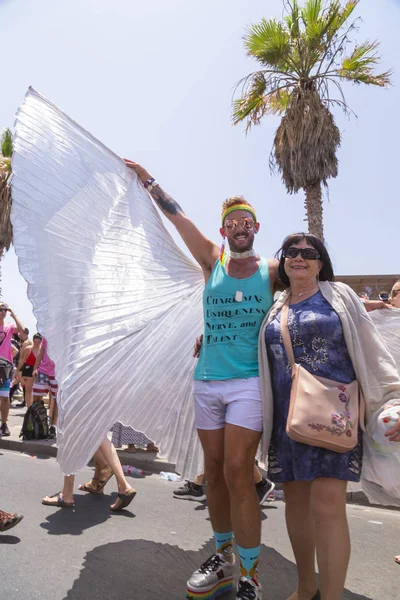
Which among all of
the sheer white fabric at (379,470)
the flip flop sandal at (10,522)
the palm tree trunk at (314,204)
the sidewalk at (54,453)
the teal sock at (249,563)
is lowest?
the sidewalk at (54,453)

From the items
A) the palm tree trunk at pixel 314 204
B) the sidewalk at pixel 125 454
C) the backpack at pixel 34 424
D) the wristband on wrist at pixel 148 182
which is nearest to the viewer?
the wristband on wrist at pixel 148 182

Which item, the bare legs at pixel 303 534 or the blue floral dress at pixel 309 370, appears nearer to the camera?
the blue floral dress at pixel 309 370

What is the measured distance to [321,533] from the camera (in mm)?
2301

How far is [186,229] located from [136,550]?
213 cm

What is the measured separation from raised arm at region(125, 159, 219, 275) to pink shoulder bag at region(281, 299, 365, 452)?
3.09 ft

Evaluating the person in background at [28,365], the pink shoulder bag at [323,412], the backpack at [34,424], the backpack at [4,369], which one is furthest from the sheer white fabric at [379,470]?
the person in background at [28,365]

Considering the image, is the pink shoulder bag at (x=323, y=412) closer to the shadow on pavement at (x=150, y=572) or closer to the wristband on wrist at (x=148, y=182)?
the shadow on pavement at (x=150, y=572)

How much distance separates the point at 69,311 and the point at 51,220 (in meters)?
0.56

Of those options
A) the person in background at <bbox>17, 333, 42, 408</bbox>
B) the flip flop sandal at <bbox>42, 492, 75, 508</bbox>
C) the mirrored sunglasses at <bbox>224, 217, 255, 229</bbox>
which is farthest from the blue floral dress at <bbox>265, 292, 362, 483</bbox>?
the person in background at <bbox>17, 333, 42, 408</bbox>

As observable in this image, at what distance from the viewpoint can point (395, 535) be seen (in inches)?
164

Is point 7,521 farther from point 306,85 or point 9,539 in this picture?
point 306,85

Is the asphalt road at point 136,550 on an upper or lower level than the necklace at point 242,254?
lower

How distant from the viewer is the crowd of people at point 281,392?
7.77 ft

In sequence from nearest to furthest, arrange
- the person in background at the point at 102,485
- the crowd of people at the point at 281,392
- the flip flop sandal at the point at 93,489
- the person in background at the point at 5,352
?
1. the crowd of people at the point at 281,392
2. the person in background at the point at 102,485
3. the flip flop sandal at the point at 93,489
4. the person in background at the point at 5,352
